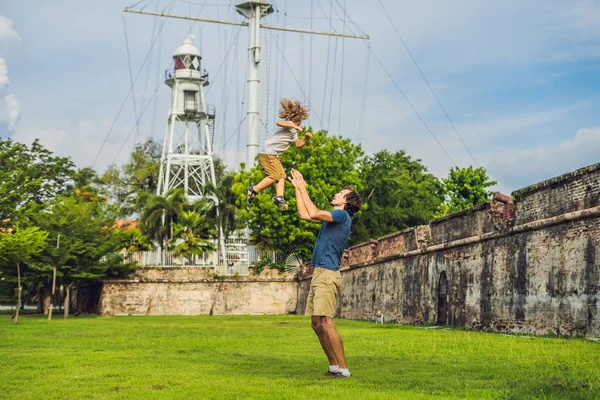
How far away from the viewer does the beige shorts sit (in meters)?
8.52

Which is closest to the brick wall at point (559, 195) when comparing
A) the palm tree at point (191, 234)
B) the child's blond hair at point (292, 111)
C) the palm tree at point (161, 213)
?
the child's blond hair at point (292, 111)

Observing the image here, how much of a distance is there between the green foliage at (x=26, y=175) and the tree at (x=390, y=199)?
18.5 meters

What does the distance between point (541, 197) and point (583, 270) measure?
2446 millimetres

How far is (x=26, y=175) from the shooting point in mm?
41938

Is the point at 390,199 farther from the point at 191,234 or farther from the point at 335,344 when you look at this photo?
the point at 335,344

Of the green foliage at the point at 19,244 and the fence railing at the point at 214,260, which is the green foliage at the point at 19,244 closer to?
the green foliage at the point at 19,244

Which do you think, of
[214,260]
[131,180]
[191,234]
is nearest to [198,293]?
[214,260]

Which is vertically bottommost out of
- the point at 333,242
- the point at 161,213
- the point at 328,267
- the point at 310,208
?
the point at 328,267

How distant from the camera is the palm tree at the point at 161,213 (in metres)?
51.3

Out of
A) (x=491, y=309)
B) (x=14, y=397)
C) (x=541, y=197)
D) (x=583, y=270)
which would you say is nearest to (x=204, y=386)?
(x=14, y=397)

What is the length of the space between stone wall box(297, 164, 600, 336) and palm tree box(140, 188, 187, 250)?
25.5 meters

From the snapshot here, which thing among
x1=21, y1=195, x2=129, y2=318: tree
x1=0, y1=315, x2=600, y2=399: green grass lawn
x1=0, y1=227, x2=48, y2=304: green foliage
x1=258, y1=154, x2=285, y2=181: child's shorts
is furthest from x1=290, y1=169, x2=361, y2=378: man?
x1=21, y1=195, x2=129, y2=318: tree

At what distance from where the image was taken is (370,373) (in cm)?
880

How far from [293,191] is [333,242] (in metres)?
35.0
